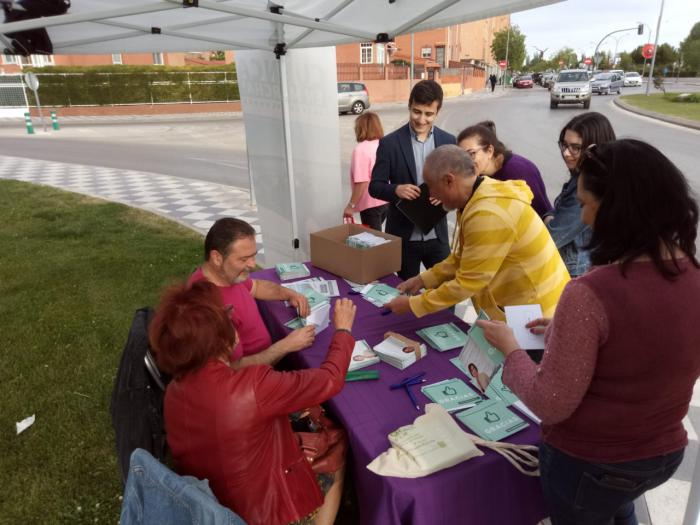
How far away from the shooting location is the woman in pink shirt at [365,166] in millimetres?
4730

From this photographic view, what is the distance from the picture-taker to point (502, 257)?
2049mm

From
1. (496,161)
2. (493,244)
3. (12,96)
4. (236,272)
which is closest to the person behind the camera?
(493,244)

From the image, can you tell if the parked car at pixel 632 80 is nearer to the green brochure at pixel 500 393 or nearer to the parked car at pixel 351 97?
the parked car at pixel 351 97

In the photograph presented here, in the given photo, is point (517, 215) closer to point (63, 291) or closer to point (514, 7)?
point (514, 7)

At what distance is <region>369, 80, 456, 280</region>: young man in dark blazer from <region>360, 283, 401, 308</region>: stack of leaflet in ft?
1.84

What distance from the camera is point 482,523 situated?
5.17 feet

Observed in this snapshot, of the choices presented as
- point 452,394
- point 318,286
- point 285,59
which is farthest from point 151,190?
point 452,394

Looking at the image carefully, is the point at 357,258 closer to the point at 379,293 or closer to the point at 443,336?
the point at 379,293

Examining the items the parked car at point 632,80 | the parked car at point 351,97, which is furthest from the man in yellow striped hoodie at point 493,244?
the parked car at point 632,80

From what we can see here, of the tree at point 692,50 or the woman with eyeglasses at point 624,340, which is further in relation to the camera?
the tree at point 692,50

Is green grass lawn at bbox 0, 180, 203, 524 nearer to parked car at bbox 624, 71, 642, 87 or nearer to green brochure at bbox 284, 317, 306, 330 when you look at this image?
green brochure at bbox 284, 317, 306, 330

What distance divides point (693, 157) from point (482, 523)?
12.1m

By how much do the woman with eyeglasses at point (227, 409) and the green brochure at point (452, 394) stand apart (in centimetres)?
39

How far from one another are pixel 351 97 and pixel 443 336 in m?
22.0
